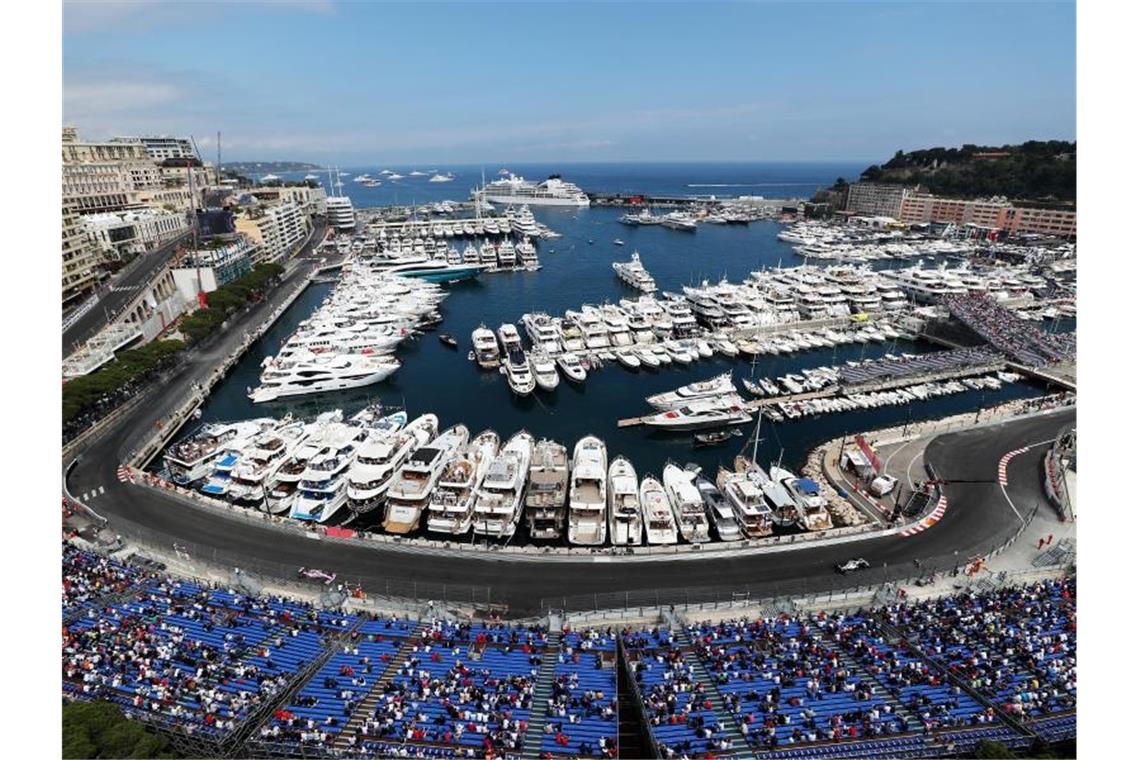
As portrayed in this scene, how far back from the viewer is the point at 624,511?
122 feet

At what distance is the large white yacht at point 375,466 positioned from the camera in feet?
128

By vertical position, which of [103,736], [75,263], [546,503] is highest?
[75,263]

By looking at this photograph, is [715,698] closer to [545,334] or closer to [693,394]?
[693,394]

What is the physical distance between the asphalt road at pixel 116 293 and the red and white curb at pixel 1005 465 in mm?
89535

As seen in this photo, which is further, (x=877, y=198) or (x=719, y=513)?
(x=877, y=198)

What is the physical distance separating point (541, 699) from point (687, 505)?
1822cm

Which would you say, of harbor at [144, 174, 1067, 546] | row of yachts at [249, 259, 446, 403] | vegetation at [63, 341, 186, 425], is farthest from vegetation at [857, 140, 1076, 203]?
vegetation at [63, 341, 186, 425]

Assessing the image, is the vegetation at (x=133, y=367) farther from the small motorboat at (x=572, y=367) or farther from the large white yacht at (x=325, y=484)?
the small motorboat at (x=572, y=367)

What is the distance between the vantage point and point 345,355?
65.8 m

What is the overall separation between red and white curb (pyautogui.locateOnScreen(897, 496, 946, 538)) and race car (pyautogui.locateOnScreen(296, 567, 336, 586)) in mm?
35691

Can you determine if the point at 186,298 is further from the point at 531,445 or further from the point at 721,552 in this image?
the point at 721,552

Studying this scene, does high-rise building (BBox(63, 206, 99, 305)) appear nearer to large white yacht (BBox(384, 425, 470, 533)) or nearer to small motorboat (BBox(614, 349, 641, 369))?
large white yacht (BBox(384, 425, 470, 533))

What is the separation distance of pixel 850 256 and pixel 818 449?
104349 millimetres

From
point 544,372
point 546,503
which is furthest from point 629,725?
point 544,372
